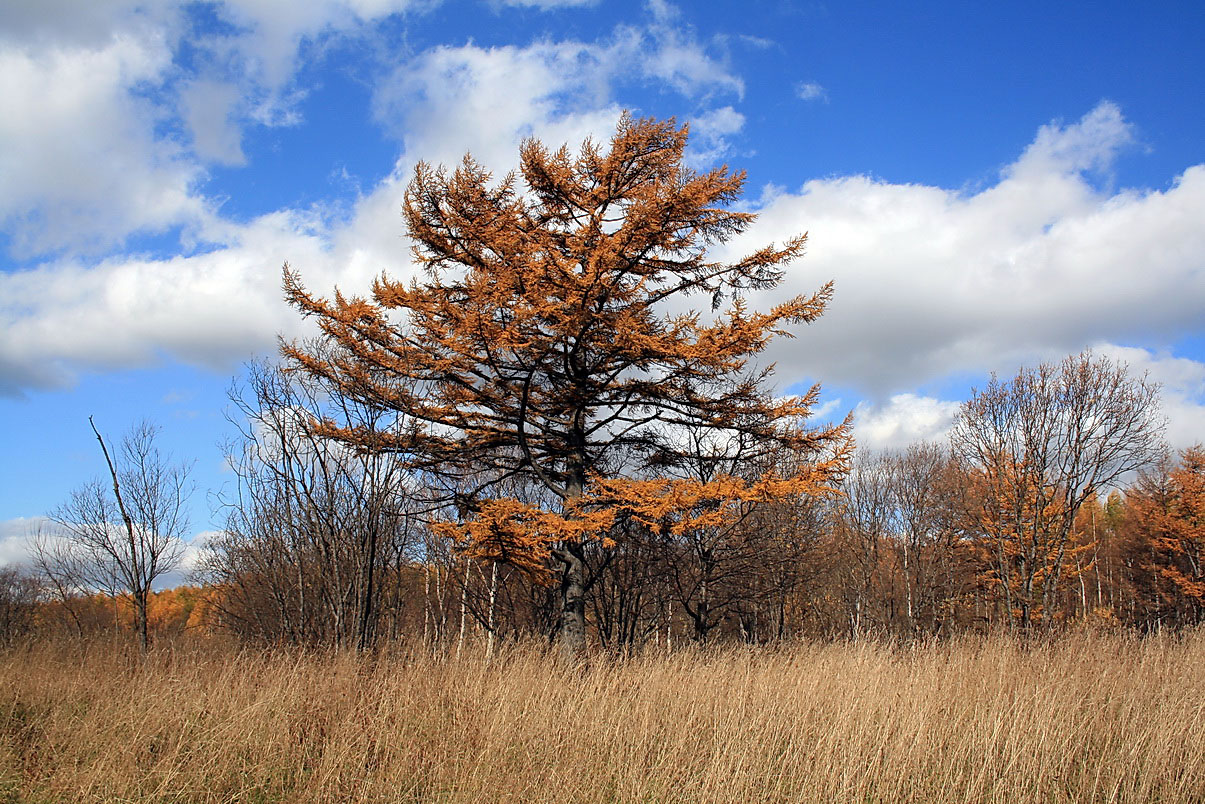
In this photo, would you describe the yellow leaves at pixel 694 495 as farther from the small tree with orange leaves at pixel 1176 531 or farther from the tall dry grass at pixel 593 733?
the small tree with orange leaves at pixel 1176 531

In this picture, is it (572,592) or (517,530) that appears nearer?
(517,530)

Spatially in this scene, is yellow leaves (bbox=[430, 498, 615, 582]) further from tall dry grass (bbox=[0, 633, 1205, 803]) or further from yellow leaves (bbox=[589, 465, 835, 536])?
tall dry grass (bbox=[0, 633, 1205, 803])

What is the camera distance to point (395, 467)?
34.8 feet

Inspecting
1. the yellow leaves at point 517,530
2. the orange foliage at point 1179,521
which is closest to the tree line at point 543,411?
the yellow leaves at point 517,530

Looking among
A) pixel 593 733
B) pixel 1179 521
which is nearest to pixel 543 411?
pixel 593 733

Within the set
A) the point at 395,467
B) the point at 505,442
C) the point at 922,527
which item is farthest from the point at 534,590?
the point at 922,527

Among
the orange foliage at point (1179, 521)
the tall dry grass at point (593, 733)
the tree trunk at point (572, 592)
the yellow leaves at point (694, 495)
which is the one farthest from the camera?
the orange foliage at point (1179, 521)

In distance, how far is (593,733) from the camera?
602 centimetres

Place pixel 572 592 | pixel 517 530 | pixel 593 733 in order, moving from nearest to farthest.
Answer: pixel 593 733, pixel 517 530, pixel 572 592

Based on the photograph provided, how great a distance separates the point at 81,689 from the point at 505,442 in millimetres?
7161

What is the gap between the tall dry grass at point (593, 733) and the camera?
5.09 meters

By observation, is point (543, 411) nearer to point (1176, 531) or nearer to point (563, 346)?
point (563, 346)

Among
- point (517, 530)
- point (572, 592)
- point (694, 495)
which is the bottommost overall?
point (572, 592)

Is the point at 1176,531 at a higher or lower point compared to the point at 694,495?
lower
